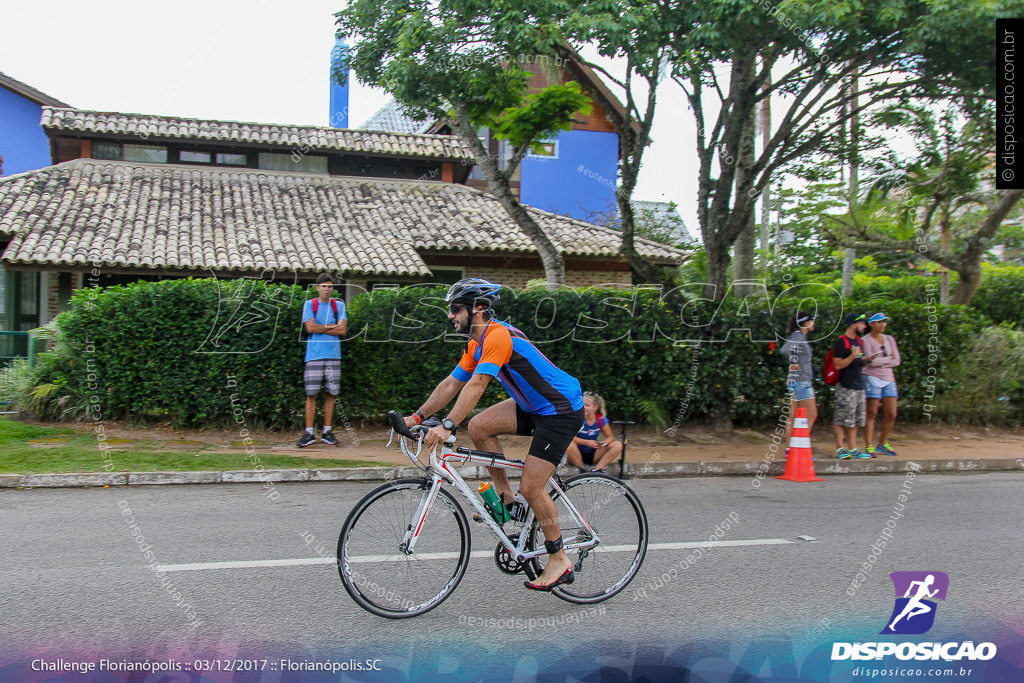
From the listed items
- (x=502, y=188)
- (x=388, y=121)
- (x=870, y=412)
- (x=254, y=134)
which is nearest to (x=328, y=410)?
(x=502, y=188)

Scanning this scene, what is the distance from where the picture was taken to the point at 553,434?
4.51 m

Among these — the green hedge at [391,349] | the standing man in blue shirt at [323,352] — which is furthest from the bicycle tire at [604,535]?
the green hedge at [391,349]

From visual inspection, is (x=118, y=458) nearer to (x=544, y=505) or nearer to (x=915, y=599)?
(x=544, y=505)

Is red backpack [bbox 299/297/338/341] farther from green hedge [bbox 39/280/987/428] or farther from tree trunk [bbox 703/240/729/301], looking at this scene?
tree trunk [bbox 703/240/729/301]

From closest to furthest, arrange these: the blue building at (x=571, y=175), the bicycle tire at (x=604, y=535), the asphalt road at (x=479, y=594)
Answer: the asphalt road at (x=479, y=594)
the bicycle tire at (x=604, y=535)
the blue building at (x=571, y=175)

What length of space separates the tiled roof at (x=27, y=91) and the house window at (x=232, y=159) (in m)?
13.6

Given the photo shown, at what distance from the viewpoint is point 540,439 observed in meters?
4.50

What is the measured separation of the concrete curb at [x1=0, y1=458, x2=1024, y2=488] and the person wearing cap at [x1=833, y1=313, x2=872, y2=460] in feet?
1.10

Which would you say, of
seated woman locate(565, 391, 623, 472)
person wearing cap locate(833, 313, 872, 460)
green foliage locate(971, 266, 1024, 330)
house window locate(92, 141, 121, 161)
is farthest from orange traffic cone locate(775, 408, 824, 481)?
house window locate(92, 141, 121, 161)

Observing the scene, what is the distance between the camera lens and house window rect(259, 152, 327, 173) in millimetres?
20188

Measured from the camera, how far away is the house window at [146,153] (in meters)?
19.3

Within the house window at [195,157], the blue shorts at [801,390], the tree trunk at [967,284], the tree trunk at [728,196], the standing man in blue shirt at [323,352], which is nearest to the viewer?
the blue shorts at [801,390]

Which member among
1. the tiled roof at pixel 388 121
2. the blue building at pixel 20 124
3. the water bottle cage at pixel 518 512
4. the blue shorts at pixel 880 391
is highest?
the tiled roof at pixel 388 121

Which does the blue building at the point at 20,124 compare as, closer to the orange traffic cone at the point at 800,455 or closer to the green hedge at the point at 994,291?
the green hedge at the point at 994,291
